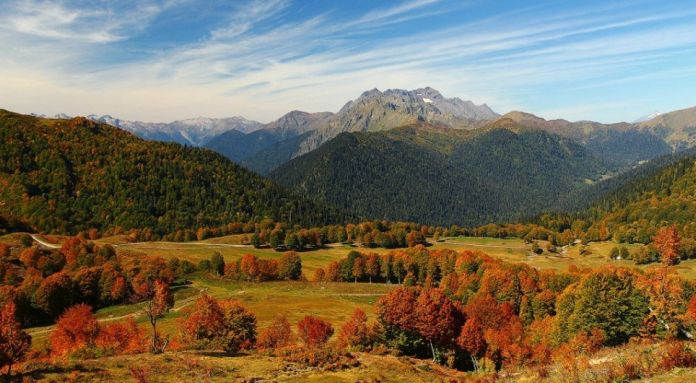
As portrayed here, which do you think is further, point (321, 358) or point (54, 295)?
point (54, 295)

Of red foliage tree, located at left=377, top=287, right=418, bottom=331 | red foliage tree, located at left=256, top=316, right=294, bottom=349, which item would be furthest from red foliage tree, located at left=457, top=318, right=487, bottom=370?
red foliage tree, located at left=256, top=316, right=294, bottom=349

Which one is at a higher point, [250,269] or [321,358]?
[321,358]

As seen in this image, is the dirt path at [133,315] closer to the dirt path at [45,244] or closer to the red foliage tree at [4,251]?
the red foliage tree at [4,251]

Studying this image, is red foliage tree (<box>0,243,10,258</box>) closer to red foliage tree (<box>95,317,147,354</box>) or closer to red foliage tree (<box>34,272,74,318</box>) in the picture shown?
red foliage tree (<box>34,272,74,318</box>)

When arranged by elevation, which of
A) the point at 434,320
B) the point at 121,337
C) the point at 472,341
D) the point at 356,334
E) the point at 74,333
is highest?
the point at 434,320

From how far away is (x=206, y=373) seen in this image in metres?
46.5

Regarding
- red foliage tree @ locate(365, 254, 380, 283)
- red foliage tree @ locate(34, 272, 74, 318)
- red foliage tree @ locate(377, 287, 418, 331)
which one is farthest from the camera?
red foliage tree @ locate(365, 254, 380, 283)

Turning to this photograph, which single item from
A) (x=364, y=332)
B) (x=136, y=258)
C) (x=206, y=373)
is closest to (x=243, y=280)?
(x=136, y=258)

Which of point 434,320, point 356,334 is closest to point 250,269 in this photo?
Answer: point 356,334

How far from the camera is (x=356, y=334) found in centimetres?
8650

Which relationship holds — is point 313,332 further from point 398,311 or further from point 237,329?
point 398,311

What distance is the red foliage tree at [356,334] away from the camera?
84000 millimetres

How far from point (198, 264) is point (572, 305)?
130 metres

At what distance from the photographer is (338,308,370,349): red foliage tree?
84.0 meters
